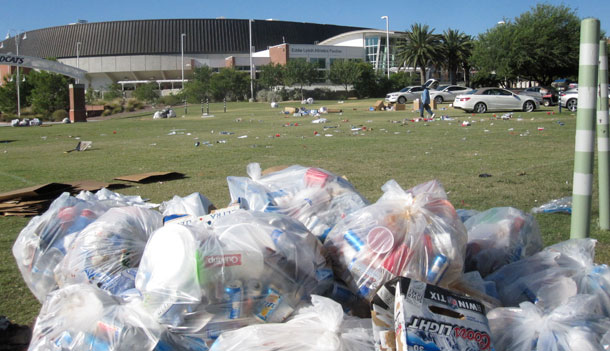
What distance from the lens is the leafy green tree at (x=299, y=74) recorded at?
2467 inches

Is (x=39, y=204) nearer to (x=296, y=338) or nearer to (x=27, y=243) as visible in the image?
(x=27, y=243)

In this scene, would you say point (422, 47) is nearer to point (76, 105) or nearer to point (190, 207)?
point (76, 105)

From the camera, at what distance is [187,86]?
6100 cm

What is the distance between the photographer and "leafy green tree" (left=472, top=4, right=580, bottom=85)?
4944 cm

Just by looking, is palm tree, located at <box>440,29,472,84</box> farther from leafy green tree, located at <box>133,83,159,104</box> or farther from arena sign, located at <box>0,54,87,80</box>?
arena sign, located at <box>0,54,87,80</box>

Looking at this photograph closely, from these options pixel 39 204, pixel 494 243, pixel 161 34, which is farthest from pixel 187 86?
pixel 494 243

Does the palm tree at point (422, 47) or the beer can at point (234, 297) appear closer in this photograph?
the beer can at point (234, 297)

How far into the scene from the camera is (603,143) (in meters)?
4.51

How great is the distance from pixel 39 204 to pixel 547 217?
5367mm

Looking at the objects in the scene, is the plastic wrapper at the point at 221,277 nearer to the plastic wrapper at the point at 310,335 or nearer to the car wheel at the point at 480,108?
the plastic wrapper at the point at 310,335

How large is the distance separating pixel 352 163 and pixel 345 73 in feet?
183

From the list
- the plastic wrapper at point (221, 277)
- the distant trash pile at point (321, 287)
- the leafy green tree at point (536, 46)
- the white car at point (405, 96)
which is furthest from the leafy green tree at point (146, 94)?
the plastic wrapper at point (221, 277)

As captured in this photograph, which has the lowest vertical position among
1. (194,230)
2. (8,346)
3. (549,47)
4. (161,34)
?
(8,346)

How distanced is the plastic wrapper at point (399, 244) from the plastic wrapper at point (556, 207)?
9.69 ft
